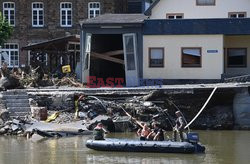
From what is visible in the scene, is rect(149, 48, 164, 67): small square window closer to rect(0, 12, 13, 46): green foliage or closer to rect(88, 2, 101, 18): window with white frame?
rect(0, 12, 13, 46): green foliage

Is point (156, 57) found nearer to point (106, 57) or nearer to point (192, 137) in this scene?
point (106, 57)

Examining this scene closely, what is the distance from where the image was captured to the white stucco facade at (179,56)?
38219 millimetres

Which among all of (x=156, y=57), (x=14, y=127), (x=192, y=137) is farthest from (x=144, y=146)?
(x=156, y=57)

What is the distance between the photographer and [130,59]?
38938 mm

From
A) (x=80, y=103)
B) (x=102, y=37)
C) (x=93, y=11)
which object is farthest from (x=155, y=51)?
(x=93, y=11)

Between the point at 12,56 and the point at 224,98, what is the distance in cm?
2563

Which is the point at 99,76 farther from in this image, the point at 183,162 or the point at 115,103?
the point at 183,162

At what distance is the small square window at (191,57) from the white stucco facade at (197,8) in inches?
180

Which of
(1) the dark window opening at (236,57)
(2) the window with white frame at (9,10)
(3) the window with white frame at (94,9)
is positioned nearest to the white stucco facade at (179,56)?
(1) the dark window opening at (236,57)

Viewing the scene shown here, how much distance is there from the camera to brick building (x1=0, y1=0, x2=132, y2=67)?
54.0 metres

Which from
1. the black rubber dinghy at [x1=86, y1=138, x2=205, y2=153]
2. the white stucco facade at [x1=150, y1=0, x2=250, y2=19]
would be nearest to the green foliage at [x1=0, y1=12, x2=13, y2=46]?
the white stucco facade at [x1=150, y1=0, x2=250, y2=19]

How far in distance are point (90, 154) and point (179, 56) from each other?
1540cm

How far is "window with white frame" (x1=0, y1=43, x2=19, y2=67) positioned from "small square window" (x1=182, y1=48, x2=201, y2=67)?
63.2 feet

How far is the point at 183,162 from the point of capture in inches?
896
